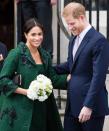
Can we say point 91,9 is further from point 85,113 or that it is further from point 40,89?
point 85,113

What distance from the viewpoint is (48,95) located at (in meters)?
5.55

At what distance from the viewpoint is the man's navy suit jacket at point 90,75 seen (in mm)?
5137

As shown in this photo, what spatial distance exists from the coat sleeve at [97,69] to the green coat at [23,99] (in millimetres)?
551

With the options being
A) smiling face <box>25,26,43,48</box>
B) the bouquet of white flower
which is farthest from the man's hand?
smiling face <box>25,26,43,48</box>

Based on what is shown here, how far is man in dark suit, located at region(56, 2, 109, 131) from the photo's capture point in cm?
514

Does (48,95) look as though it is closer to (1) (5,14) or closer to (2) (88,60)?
(2) (88,60)

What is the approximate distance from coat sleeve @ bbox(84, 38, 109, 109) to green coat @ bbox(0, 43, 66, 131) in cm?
55

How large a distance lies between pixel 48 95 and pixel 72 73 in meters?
0.33

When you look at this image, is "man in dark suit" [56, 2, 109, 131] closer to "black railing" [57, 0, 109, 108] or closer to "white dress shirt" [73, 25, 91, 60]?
"white dress shirt" [73, 25, 91, 60]

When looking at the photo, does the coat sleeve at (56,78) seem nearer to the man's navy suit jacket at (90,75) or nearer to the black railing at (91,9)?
the man's navy suit jacket at (90,75)

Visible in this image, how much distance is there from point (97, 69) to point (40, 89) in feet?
2.00

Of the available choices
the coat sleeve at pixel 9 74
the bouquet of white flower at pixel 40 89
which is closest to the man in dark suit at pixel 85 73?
the bouquet of white flower at pixel 40 89

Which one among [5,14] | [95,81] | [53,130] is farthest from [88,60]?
[5,14]

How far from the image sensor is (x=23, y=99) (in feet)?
18.4
